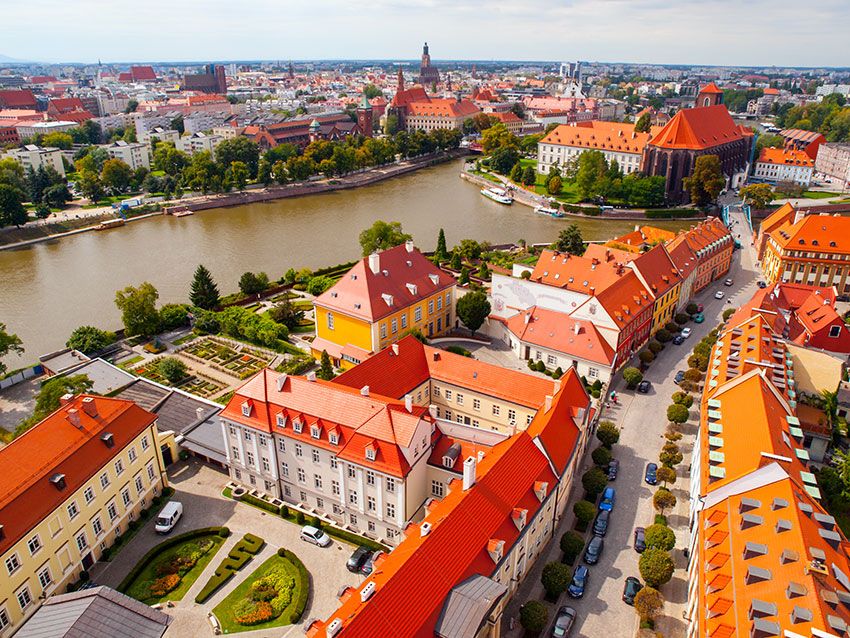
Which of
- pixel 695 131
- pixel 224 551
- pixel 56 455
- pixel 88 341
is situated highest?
pixel 695 131

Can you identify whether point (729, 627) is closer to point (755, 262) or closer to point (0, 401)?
point (0, 401)

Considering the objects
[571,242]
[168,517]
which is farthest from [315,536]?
[571,242]

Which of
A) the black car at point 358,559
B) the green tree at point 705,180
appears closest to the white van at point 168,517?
the black car at point 358,559

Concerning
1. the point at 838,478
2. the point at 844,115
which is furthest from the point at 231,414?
the point at 844,115

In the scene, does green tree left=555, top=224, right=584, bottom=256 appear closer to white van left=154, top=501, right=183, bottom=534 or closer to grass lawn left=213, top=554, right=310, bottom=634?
grass lawn left=213, top=554, right=310, bottom=634

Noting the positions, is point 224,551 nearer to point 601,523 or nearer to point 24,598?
point 24,598

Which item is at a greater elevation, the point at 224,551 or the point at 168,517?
the point at 168,517

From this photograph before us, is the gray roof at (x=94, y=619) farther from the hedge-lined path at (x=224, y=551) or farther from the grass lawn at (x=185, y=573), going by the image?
the grass lawn at (x=185, y=573)
